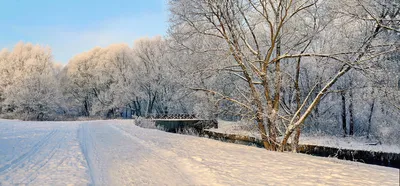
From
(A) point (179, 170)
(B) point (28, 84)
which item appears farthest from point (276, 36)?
(B) point (28, 84)

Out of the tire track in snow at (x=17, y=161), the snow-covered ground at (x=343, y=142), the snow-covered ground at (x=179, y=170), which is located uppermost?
the snow-covered ground at (x=179, y=170)

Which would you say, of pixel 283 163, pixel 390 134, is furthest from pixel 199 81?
pixel 390 134

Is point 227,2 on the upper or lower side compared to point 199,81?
upper

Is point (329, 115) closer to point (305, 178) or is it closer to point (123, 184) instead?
point (305, 178)

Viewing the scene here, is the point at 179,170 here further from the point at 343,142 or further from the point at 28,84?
the point at 28,84

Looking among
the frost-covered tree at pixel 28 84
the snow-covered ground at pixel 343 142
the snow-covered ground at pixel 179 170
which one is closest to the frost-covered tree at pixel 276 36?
the snow-covered ground at pixel 179 170

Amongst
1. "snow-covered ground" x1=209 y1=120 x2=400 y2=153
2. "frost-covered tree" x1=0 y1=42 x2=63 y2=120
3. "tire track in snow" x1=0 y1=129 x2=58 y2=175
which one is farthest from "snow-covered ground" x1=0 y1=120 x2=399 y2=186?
"frost-covered tree" x1=0 y1=42 x2=63 y2=120

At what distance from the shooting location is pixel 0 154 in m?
9.05

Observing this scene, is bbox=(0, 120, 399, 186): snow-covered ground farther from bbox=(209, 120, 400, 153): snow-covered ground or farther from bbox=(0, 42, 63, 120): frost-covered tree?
bbox=(0, 42, 63, 120): frost-covered tree

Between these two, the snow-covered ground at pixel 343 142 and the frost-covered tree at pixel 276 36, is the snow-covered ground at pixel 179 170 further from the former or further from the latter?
the snow-covered ground at pixel 343 142

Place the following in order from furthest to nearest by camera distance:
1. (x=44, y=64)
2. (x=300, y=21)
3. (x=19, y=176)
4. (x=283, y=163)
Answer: (x=44, y=64) → (x=300, y=21) → (x=283, y=163) → (x=19, y=176)

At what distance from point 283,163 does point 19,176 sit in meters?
6.26

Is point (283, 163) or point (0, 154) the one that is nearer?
point (283, 163)

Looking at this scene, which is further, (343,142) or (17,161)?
(343,142)
